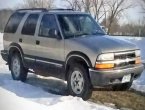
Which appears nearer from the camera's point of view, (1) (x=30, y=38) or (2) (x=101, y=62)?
(2) (x=101, y=62)

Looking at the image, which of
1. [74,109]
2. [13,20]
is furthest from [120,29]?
[74,109]

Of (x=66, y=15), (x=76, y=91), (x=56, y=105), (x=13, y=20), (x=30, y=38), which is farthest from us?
(x=13, y=20)

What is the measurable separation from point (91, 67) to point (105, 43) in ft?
2.14

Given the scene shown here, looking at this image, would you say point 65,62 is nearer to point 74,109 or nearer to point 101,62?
point 101,62

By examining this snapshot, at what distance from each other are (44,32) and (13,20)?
1.99 metres

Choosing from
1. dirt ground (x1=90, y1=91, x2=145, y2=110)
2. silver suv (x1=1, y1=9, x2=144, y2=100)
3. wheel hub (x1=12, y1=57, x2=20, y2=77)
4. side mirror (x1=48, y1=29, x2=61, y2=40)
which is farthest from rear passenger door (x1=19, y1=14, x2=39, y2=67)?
dirt ground (x1=90, y1=91, x2=145, y2=110)

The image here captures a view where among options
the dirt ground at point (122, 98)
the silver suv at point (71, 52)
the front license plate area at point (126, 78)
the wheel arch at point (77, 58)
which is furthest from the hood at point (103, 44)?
the dirt ground at point (122, 98)

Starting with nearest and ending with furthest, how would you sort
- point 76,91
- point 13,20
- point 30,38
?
point 76,91, point 30,38, point 13,20

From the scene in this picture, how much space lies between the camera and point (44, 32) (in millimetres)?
8688

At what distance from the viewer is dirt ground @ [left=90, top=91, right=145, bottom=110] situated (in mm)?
7520

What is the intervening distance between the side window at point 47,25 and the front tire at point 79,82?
4.15ft

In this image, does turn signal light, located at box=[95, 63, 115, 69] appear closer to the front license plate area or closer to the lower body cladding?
the lower body cladding

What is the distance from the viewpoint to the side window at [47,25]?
8.44m

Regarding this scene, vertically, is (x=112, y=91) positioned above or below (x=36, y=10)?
below
